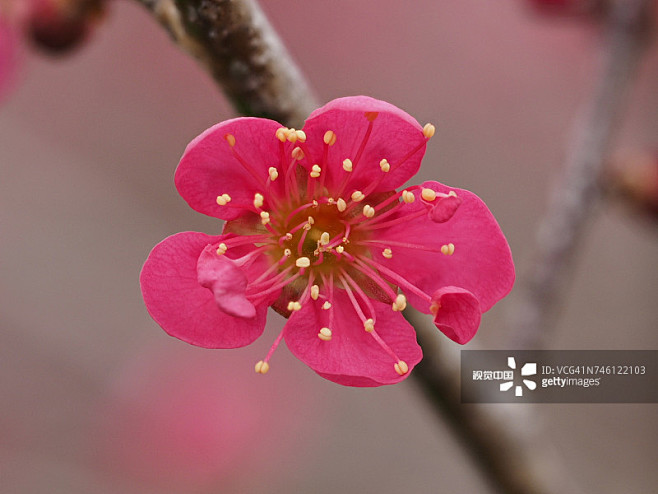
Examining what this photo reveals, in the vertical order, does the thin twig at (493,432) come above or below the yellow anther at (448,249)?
below

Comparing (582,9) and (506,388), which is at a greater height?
(582,9)

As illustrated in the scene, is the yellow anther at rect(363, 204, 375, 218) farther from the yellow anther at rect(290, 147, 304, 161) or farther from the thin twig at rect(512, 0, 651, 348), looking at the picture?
the thin twig at rect(512, 0, 651, 348)

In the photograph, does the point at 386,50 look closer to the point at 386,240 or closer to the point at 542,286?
the point at 542,286

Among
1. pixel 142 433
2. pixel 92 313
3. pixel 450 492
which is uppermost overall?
pixel 92 313

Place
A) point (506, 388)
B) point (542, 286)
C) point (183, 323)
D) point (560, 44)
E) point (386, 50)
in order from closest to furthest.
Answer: point (183, 323)
point (506, 388)
point (542, 286)
point (560, 44)
point (386, 50)

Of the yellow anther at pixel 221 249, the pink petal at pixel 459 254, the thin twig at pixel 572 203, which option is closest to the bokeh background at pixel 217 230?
the thin twig at pixel 572 203

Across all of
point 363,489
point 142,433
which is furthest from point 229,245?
point 363,489

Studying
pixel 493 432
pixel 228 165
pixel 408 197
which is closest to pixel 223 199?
pixel 228 165

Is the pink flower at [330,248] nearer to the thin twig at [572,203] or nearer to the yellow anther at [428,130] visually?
the yellow anther at [428,130]
